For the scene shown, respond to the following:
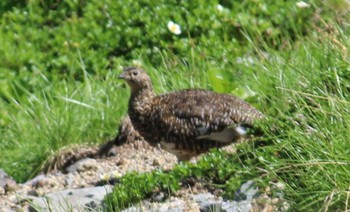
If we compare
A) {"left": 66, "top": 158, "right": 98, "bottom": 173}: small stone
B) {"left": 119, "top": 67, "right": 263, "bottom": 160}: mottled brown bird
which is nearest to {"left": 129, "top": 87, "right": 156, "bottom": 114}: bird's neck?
{"left": 119, "top": 67, "right": 263, "bottom": 160}: mottled brown bird

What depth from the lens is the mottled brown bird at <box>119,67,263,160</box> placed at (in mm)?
8141

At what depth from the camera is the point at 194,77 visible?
959 centimetres

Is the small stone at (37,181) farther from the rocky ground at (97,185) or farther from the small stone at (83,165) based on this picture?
the small stone at (83,165)

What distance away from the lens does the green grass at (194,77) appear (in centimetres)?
649

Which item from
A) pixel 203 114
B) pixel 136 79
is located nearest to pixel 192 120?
pixel 203 114

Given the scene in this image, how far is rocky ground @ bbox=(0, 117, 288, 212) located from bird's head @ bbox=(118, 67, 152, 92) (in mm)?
360

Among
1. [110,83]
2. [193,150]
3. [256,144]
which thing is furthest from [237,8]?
[256,144]

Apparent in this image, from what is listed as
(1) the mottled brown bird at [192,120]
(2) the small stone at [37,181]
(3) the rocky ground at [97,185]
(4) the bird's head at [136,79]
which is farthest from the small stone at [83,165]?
(4) the bird's head at [136,79]

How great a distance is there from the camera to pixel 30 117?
996 centimetres

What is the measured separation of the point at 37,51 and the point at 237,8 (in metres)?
2.02

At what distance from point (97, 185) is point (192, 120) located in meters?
0.82

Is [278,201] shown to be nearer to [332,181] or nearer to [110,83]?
[332,181]

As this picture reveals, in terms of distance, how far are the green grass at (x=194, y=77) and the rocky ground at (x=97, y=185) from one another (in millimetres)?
126

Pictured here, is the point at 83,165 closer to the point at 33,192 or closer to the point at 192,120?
the point at 33,192
